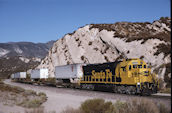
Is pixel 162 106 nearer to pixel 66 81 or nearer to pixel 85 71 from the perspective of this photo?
pixel 85 71

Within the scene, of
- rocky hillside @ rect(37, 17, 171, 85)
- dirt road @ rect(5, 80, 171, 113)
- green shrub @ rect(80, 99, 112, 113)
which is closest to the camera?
green shrub @ rect(80, 99, 112, 113)

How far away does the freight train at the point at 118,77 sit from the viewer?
61.9 feet

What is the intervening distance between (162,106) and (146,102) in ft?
2.61

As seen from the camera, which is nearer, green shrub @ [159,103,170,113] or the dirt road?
green shrub @ [159,103,170,113]

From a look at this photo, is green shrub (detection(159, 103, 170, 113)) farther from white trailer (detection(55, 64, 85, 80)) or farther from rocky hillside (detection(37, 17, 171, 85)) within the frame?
white trailer (detection(55, 64, 85, 80))

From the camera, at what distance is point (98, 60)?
43438 millimetres

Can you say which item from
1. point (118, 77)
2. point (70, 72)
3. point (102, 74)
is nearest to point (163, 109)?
point (118, 77)

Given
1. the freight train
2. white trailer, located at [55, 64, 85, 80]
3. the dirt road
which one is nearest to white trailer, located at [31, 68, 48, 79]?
white trailer, located at [55, 64, 85, 80]

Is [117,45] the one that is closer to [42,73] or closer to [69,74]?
[69,74]

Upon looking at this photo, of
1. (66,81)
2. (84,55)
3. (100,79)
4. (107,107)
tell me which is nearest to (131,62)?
(100,79)

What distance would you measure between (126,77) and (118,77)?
4.25 ft

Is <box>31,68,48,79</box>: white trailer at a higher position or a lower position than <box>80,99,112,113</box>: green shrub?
higher

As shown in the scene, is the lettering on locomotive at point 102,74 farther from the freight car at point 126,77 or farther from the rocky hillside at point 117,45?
the rocky hillside at point 117,45

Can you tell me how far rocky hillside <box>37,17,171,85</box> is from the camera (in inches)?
1231
